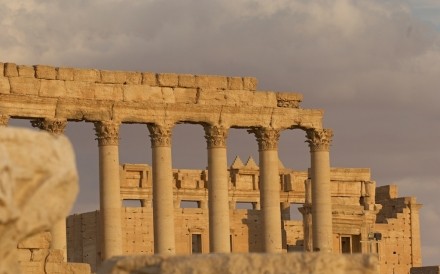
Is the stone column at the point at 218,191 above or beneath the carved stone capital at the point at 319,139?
beneath

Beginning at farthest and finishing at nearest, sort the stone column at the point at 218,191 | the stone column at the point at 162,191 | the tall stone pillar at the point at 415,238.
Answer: the tall stone pillar at the point at 415,238
the stone column at the point at 218,191
the stone column at the point at 162,191

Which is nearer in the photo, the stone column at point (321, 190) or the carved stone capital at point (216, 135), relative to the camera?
the carved stone capital at point (216, 135)

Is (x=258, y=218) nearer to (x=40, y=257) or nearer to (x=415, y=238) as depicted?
(x=415, y=238)

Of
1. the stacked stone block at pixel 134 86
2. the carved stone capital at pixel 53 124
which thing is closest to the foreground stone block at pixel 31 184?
the stacked stone block at pixel 134 86

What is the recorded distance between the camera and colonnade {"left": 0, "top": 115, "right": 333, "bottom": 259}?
55625mm

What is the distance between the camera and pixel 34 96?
2167 inches

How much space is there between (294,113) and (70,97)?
10.1 meters

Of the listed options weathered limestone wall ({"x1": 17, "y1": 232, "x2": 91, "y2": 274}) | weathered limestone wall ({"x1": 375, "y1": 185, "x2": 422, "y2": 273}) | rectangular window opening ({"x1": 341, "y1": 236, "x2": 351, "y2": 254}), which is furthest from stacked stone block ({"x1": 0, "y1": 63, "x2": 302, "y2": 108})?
weathered limestone wall ({"x1": 17, "y1": 232, "x2": 91, "y2": 274})

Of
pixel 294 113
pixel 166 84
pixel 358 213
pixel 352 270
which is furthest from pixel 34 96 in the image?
pixel 352 270

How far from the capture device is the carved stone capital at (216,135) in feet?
194

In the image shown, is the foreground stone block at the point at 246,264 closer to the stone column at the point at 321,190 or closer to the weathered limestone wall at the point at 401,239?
the stone column at the point at 321,190

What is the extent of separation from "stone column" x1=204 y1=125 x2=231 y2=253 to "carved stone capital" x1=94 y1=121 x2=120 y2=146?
4.38m

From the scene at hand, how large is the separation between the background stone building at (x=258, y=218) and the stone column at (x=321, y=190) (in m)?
7.73

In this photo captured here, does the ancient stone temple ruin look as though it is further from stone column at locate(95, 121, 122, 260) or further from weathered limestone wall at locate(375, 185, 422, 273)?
weathered limestone wall at locate(375, 185, 422, 273)
